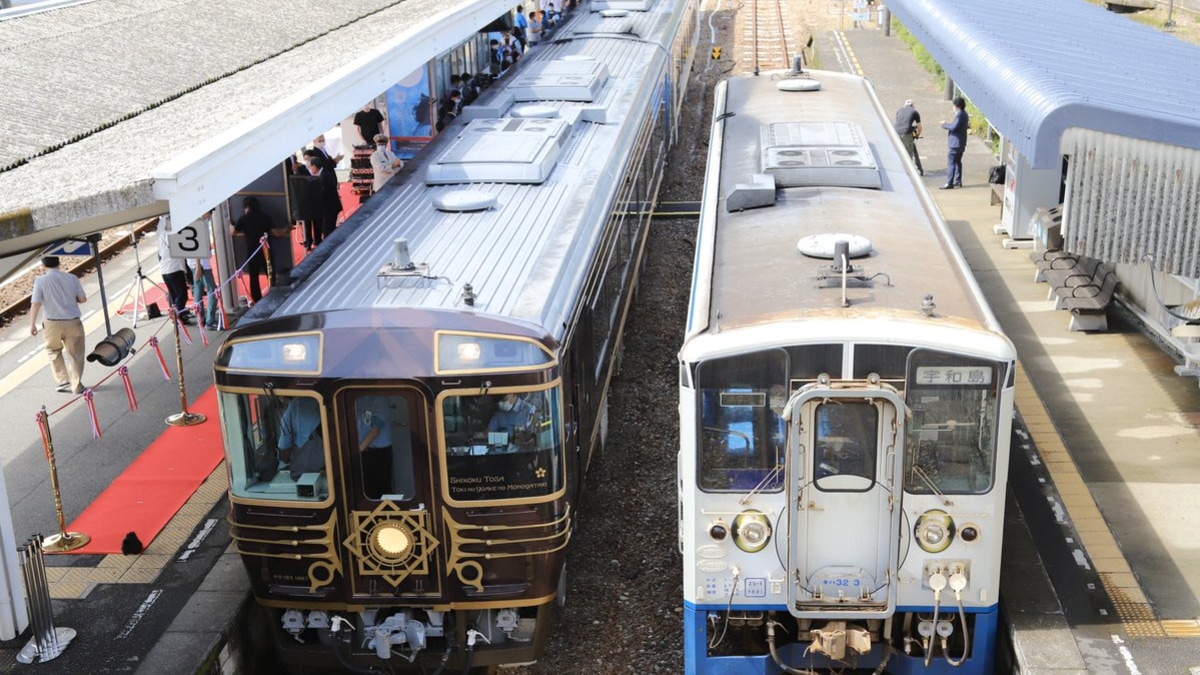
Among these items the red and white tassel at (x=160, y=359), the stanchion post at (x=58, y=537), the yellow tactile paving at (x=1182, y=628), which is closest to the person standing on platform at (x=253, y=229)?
the red and white tassel at (x=160, y=359)

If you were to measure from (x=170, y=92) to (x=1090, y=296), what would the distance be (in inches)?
340

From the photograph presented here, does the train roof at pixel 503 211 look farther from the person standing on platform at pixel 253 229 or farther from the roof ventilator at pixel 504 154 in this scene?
the person standing on platform at pixel 253 229

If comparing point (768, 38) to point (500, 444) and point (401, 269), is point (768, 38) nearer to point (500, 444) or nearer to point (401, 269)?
point (401, 269)

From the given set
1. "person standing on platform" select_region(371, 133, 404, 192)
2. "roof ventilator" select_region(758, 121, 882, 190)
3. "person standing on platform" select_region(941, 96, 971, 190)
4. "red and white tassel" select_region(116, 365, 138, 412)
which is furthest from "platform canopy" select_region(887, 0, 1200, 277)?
"red and white tassel" select_region(116, 365, 138, 412)

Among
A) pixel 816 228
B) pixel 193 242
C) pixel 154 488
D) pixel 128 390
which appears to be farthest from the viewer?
pixel 193 242

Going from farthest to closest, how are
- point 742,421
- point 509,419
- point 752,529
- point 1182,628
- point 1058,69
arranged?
point 1058,69, point 1182,628, point 509,419, point 752,529, point 742,421

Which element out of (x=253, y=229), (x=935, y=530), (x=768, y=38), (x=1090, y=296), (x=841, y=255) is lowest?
(x=1090, y=296)

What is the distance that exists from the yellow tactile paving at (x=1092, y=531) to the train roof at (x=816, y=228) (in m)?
2.10

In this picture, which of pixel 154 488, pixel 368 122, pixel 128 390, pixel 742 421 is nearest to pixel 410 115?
pixel 368 122

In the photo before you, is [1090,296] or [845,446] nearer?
[845,446]

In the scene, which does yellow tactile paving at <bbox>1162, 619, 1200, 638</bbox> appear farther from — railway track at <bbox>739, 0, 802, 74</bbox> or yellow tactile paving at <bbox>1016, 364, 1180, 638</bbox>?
railway track at <bbox>739, 0, 802, 74</bbox>

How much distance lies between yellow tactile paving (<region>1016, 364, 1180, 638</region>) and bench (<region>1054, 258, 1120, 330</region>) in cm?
158

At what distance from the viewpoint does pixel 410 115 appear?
59.4 feet

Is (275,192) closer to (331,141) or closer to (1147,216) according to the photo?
(331,141)
